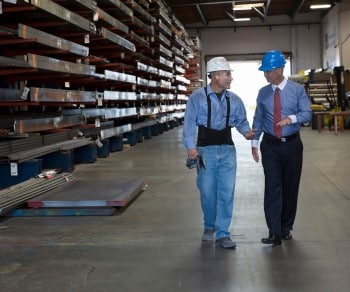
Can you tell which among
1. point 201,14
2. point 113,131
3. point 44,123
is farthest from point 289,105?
point 201,14

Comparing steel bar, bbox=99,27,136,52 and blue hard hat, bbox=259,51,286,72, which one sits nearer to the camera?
blue hard hat, bbox=259,51,286,72

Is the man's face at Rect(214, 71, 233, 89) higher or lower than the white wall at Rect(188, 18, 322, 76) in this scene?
lower

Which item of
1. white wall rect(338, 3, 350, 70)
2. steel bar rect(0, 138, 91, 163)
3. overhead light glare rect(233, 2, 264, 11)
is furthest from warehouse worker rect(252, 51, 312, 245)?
Answer: overhead light glare rect(233, 2, 264, 11)

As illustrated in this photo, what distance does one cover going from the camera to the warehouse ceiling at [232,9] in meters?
24.2

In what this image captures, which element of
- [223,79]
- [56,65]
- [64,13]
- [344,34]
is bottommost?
[223,79]

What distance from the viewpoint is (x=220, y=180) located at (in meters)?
4.35

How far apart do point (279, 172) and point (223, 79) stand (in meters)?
0.92

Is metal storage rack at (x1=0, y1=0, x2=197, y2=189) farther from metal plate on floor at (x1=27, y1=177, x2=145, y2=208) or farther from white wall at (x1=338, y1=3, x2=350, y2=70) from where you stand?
white wall at (x1=338, y1=3, x2=350, y2=70)

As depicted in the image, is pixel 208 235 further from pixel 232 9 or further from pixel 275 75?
pixel 232 9

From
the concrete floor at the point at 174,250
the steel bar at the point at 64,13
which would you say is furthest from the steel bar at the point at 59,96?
the concrete floor at the point at 174,250

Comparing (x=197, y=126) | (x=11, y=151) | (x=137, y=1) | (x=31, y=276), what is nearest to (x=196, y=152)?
(x=197, y=126)

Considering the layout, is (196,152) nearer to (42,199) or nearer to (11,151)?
(42,199)

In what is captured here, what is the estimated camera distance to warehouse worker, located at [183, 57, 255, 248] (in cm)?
429

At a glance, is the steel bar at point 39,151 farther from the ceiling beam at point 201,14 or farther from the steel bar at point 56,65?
the ceiling beam at point 201,14
